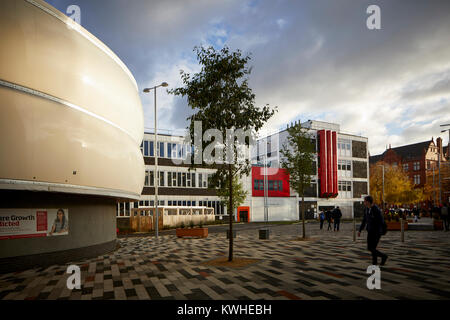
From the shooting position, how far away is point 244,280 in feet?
28.2

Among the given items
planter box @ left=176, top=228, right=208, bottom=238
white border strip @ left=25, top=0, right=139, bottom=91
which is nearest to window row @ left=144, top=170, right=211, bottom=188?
planter box @ left=176, top=228, right=208, bottom=238

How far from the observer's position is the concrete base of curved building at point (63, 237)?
10969mm

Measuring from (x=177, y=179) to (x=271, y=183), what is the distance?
1797cm

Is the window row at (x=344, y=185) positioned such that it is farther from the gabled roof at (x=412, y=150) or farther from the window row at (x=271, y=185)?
the gabled roof at (x=412, y=150)

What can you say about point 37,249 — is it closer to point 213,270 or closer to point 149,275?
point 149,275

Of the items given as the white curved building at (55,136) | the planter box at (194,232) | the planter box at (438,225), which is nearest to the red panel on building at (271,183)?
the planter box at (438,225)

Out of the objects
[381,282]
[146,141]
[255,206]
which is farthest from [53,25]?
[255,206]

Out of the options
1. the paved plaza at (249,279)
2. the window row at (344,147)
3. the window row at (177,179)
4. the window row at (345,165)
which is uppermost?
the window row at (344,147)

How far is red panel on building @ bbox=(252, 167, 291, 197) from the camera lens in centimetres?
5519

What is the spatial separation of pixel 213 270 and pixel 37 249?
674 cm

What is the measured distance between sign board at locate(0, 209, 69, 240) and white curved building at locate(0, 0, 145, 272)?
0.11 feet

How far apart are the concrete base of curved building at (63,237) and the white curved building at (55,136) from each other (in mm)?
35

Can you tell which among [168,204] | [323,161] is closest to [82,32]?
[168,204]

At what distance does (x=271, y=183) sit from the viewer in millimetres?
56500
